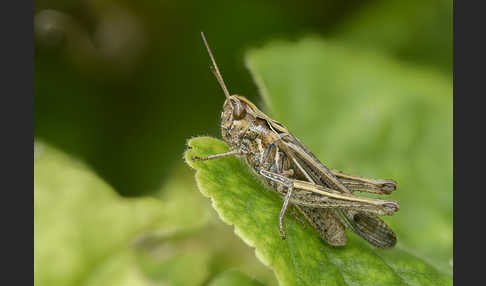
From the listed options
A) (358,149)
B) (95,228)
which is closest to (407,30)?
(358,149)

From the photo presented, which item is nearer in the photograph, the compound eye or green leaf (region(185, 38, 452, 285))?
green leaf (region(185, 38, 452, 285))

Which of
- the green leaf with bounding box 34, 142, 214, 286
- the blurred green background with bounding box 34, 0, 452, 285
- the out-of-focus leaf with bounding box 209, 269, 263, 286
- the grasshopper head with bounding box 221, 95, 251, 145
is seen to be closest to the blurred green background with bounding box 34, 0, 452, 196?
the blurred green background with bounding box 34, 0, 452, 285

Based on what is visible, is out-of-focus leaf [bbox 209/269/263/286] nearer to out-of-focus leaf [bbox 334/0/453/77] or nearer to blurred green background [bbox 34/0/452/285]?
blurred green background [bbox 34/0/452/285]

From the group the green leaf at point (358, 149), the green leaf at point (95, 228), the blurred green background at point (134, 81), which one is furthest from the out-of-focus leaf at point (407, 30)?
the green leaf at point (95, 228)

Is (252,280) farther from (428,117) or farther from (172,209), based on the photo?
(428,117)

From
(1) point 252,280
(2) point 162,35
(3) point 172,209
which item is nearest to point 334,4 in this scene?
(2) point 162,35

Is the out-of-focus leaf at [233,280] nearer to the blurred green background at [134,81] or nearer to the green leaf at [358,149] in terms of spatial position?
the green leaf at [358,149]

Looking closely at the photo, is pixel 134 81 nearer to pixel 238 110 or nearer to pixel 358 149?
pixel 238 110

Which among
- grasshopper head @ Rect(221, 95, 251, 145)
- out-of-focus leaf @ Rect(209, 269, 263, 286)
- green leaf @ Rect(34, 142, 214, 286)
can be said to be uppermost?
grasshopper head @ Rect(221, 95, 251, 145)
